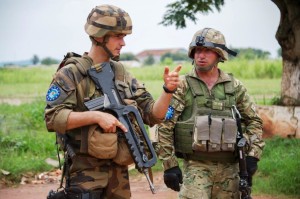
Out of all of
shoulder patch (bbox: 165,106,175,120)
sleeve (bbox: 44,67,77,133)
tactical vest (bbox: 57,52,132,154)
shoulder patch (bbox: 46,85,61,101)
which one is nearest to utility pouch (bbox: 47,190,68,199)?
tactical vest (bbox: 57,52,132,154)

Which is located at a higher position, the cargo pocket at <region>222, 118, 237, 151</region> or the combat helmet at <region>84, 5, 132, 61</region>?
the combat helmet at <region>84, 5, 132, 61</region>

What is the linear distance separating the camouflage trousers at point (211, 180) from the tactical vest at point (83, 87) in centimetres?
105

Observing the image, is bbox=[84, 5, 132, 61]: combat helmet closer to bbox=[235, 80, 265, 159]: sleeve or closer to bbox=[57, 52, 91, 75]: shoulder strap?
bbox=[57, 52, 91, 75]: shoulder strap

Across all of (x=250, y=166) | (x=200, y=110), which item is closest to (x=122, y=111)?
(x=200, y=110)

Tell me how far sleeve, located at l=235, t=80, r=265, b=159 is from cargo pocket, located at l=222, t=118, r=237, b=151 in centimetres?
27

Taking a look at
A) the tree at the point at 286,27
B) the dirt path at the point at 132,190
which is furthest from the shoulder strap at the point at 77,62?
the tree at the point at 286,27

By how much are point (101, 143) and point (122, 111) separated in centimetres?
27

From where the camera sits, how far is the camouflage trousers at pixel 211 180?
470cm

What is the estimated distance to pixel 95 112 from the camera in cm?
368

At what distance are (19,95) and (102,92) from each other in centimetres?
1214

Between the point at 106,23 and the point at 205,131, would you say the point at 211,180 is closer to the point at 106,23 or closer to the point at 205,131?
the point at 205,131

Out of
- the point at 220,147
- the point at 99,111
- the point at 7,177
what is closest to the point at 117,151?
the point at 99,111

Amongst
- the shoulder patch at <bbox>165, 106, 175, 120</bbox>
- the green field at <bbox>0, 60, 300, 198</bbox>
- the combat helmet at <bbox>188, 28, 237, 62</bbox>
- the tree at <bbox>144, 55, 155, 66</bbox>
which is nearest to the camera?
the shoulder patch at <bbox>165, 106, 175, 120</bbox>

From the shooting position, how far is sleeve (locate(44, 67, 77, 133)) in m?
3.72
